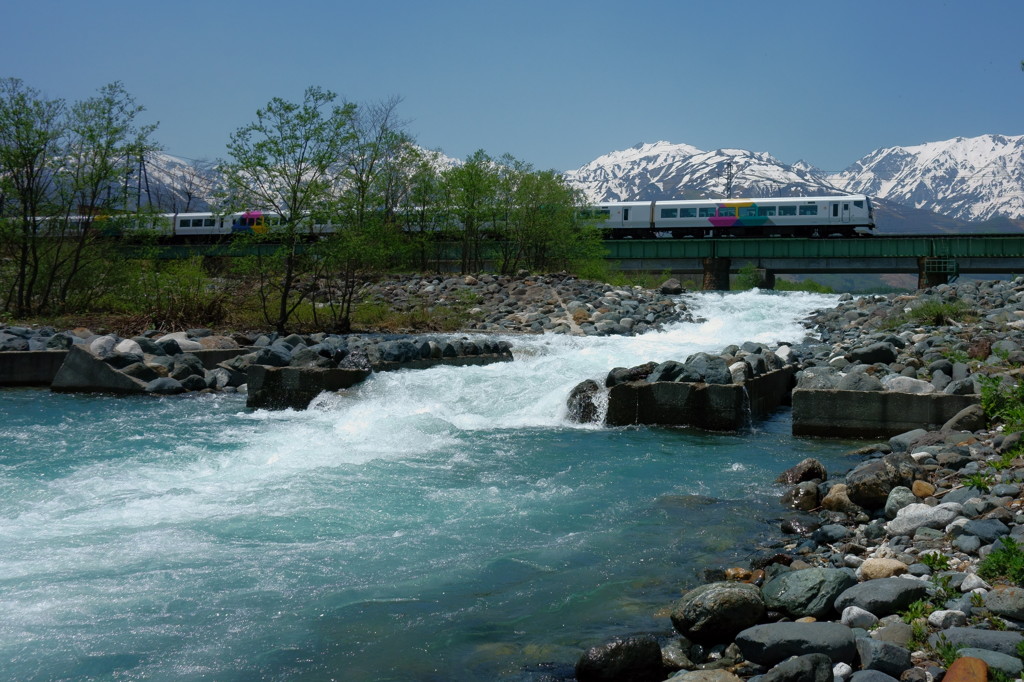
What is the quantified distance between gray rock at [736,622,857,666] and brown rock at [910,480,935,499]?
11.2ft

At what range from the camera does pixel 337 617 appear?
5.91 metres

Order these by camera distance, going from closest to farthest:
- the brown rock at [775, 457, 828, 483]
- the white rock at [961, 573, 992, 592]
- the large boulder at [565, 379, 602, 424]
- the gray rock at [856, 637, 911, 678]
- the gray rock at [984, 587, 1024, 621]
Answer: the gray rock at [856, 637, 911, 678] < the gray rock at [984, 587, 1024, 621] < the white rock at [961, 573, 992, 592] < the brown rock at [775, 457, 828, 483] < the large boulder at [565, 379, 602, 424]

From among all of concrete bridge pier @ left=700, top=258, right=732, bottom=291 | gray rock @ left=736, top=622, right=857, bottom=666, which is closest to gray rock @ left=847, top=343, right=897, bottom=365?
gray rock @ left=736, top=622, right=857, bottom=666

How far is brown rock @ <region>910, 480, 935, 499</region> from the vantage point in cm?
773

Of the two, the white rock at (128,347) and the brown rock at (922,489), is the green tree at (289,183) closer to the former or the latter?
the white rock at (128,347)

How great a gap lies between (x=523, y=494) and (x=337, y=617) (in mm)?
3719

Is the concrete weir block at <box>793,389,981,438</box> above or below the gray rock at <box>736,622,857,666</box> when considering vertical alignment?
above

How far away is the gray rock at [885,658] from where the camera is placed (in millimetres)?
4367

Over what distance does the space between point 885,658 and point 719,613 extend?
1.16 m

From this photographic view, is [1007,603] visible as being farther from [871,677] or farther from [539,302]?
[539,302]

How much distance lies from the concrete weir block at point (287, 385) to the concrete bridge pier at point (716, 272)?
106 feet

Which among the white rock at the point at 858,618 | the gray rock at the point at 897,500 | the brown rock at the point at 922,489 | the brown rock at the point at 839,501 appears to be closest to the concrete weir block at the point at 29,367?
the brown rock at the point at 839,501

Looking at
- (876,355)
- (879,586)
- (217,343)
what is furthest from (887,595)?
(217,343)

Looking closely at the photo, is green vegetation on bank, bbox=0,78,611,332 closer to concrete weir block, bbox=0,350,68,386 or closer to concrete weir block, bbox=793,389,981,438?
concrete weir block, bbox=0,350,68,386
